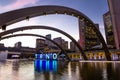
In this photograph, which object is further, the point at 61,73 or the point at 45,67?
the point at 45,67

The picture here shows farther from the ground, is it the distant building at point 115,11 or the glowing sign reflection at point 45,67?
the distant building at point 115,11

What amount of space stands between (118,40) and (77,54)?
30.9 metres

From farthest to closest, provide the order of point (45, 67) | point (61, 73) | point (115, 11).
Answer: point (115, 11) → point (45, 67) → point (61, 73)

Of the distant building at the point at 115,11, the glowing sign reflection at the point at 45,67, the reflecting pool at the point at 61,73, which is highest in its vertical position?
the distant building at the point at 115,11

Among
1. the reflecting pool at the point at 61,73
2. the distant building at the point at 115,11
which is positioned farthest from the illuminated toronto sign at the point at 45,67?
the distant building at the point at 115,11

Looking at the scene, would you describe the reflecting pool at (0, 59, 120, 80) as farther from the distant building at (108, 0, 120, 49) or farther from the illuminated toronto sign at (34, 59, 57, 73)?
the distant building at (108, 0, 120, 49)

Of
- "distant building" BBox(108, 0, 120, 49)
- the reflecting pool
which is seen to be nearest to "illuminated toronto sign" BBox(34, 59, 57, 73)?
the reflecting pool

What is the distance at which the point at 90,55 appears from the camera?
96125mm

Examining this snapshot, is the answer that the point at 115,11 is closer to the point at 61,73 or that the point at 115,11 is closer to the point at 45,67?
the point at 45,67

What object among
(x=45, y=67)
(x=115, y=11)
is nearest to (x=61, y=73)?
(x=45, y=67)

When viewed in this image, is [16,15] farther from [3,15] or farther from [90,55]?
[90,55]

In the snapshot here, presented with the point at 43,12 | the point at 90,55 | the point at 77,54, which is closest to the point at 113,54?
the point at 90,55

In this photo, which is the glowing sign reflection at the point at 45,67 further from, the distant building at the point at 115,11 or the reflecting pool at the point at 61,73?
the distant building at the point at 115,11

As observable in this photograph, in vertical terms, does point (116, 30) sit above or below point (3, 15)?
above
